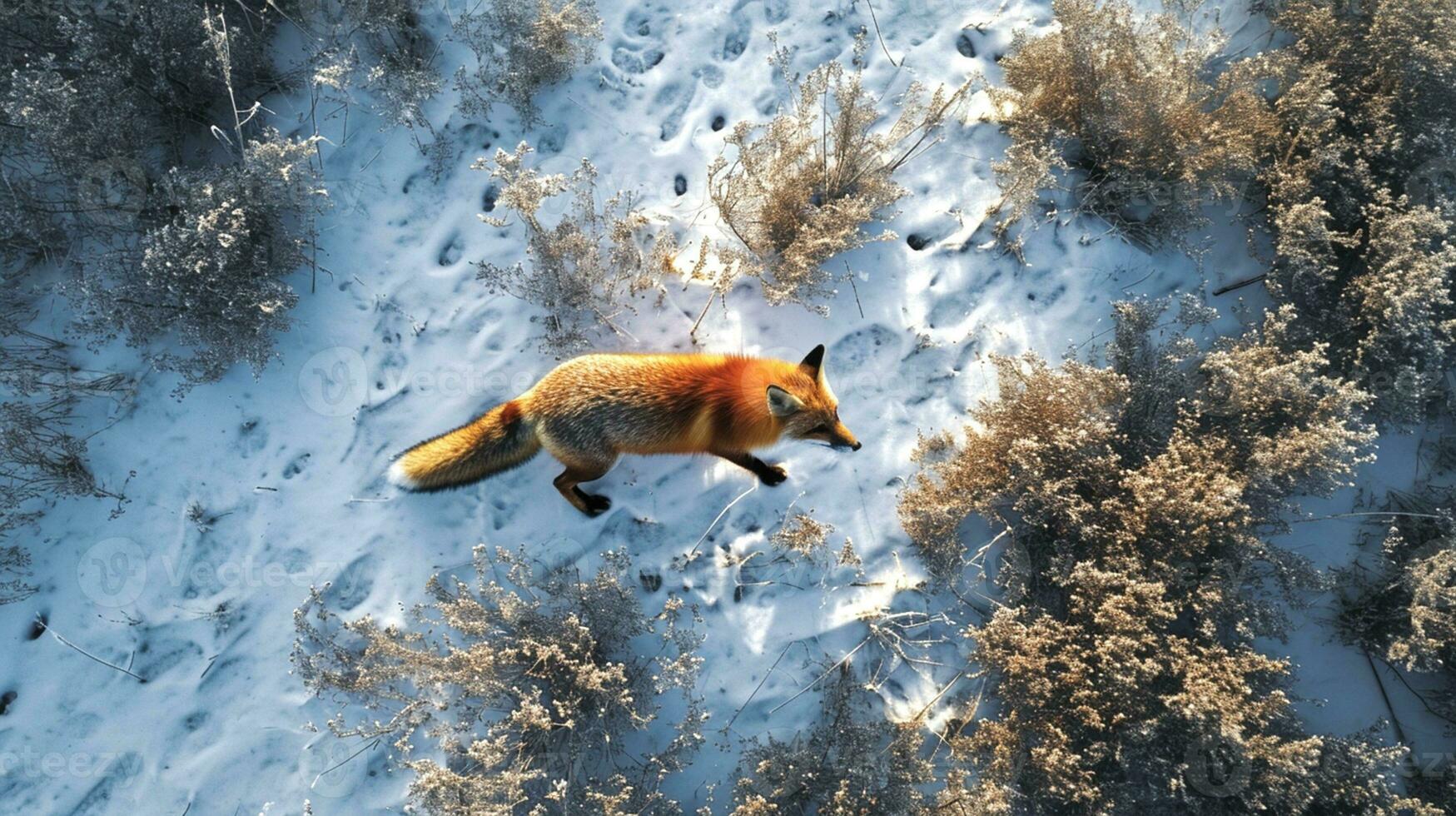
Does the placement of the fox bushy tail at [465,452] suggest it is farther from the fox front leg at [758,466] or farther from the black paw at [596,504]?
the fox front leg at [758,466]

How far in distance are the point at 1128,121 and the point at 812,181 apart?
2.42 metres

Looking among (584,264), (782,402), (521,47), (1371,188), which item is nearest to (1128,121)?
(1371,188)

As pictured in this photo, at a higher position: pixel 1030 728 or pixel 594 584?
pixel 594 584

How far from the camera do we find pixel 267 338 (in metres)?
5.63

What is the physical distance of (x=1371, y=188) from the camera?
17.3ft

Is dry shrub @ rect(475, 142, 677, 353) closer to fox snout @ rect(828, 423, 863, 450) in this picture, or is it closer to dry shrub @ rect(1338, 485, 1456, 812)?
fox snout @ rect(828, 423, 863, 450)

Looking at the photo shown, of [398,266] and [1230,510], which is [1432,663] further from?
[398,266]

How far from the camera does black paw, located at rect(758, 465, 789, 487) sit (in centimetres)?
561

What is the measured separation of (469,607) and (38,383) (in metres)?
3.69

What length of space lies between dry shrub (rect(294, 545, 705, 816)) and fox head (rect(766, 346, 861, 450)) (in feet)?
5.24

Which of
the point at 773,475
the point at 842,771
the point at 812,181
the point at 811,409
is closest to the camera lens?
the point at 811,409

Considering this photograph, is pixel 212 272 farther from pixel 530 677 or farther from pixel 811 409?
pixel 811 409

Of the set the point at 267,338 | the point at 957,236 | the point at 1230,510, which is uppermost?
the point at 267,338

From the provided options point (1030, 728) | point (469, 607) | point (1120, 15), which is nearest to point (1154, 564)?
point (1030, 728)
